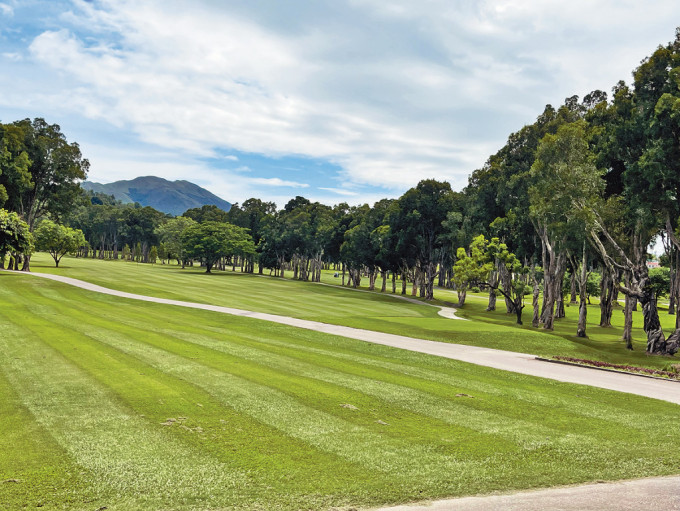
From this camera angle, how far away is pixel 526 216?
48.9 m

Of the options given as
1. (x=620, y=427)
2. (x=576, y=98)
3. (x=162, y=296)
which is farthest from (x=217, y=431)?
(x=576, y=98)

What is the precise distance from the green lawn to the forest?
45.2 feet

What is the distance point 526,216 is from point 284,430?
44.2m

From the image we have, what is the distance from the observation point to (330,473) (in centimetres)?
816

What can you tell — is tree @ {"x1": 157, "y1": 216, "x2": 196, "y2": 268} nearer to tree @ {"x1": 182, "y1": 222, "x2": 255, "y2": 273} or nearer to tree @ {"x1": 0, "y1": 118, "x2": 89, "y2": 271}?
tree @ {"x1": 182, "y1": 222, "x2": 255, "y2": 273}

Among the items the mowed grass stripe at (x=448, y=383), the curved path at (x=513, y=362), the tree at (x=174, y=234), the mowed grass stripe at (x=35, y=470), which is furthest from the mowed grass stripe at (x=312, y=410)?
the tree at (x=174, y=234)

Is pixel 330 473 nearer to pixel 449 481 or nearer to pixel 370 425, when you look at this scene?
pixel 449 481

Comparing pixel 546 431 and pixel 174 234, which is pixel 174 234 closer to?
pixel 174 234

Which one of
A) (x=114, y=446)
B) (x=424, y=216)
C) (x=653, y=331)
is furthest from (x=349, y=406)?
(x=424, y=216)

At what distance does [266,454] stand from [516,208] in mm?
44803

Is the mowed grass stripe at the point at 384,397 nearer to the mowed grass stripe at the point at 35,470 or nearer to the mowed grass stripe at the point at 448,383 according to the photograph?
the mowed grass stripe at the point at 448,383

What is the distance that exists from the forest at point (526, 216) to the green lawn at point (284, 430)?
45.2ft

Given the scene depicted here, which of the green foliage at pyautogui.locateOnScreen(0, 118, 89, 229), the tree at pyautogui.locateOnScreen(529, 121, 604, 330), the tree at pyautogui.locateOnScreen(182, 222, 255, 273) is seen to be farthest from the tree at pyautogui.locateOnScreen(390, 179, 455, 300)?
the tree at pyautogui.locateOnScreen(182, 222, 255, 273)

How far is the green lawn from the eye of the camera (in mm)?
7520
